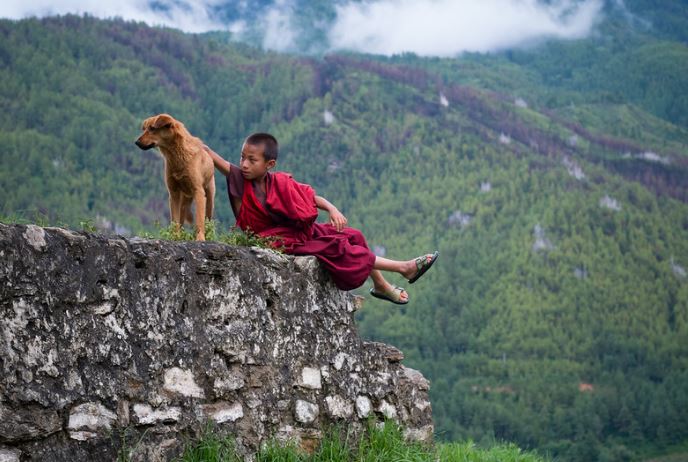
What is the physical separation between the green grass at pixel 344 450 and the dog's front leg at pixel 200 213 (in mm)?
1498

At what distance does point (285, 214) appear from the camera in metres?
7.31

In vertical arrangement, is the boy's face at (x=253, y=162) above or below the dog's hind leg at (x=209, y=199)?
above

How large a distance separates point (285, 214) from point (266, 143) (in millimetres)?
571

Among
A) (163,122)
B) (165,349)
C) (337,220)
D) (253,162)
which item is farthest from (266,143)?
(165,349)

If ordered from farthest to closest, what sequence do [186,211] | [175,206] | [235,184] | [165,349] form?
1. [235,184]
2. [186,211]
3. [175,206]
4. [165,349]

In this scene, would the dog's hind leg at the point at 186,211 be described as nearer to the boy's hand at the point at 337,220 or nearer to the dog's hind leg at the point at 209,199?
the dog's hind leg at the point at 209,199

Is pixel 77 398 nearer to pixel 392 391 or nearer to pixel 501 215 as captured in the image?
pixel 392 391

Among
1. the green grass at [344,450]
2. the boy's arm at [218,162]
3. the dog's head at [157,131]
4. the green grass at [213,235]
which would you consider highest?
the dog's head at [157,131]

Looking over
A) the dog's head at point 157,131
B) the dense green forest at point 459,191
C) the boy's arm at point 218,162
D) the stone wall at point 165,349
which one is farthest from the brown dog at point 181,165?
the dense green forest at point 459,191

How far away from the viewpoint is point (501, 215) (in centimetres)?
15475

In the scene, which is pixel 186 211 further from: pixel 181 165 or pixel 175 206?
pixel 181 165

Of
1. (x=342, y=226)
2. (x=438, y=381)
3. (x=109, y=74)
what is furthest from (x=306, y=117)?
(x=342, y=226)

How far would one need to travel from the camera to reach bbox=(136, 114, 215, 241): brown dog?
6.50 metres

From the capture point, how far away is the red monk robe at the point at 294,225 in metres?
7.24
